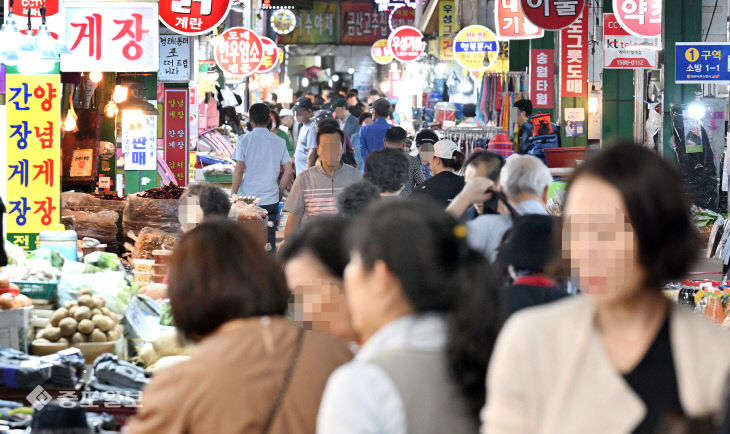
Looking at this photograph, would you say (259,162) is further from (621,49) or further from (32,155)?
(621,49)

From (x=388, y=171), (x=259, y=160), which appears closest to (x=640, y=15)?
(x=259, y=160)

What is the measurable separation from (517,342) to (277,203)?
30.2 ft

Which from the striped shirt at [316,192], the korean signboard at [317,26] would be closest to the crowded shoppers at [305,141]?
the striped shirt at [316,192]

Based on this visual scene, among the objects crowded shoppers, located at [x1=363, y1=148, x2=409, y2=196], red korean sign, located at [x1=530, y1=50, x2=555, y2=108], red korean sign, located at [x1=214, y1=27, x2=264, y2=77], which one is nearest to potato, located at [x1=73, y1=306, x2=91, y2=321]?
crowded shoppers, located at [x1=363, y1=148, x2=409, y2=196]

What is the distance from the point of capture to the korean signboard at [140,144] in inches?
523

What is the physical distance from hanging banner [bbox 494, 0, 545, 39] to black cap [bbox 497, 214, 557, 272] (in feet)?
47.3

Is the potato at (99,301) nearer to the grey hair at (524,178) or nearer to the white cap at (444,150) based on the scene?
the grey hair at (524,178)

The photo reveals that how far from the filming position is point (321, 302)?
9.39ft

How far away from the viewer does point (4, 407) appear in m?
5.13

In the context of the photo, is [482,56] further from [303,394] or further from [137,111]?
[303,394]

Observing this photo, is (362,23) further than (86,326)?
Yes

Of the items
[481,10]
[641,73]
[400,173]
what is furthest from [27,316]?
[481,10]

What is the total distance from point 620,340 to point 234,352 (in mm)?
937

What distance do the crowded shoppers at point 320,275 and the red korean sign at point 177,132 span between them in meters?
13.3
